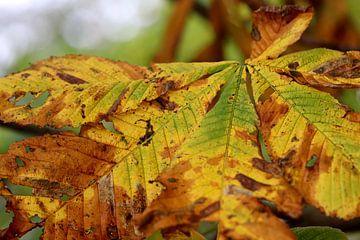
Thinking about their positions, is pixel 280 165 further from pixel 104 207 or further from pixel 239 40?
pixel 239 40

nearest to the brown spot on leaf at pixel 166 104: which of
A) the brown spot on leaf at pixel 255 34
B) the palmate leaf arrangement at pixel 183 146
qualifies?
the palmate leaf arrangement at pixel 183 146

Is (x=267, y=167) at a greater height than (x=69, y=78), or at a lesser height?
lesser

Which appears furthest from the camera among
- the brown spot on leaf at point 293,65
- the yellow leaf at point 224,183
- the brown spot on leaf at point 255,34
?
the brown spot on leaf at point 255,34

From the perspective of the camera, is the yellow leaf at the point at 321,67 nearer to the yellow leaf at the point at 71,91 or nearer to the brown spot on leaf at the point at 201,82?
the brown spot on leaf at the point at 201,82

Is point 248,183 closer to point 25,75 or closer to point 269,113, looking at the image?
point 269,113

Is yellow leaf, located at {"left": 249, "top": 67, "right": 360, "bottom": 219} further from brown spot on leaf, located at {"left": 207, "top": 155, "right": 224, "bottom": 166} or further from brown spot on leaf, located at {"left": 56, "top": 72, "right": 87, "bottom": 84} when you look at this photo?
brown spot on leaf, located at {"left": 56, "top": 72, "right": 87, "bottom": 84}

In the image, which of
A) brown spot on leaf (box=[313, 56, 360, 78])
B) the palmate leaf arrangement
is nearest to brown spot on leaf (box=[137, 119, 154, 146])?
the palmate leaf arrangement

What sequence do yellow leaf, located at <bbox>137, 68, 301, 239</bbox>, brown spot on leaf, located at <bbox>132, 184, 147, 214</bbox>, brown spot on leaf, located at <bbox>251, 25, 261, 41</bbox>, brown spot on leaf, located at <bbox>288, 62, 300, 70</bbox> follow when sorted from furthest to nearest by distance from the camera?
1. brown spot on leaf, located at <bbox>251, 25, 261, 41</bbox>
2. brown spot on leaf, located at <bbox>288, 62, 300, 70</bbox>
3. brown spot on leaf, located at <bbox>132, 184, 147, 214</bbox>
4. yellow leaf, located at <bbox>137, 68, 301, 239</bbox>

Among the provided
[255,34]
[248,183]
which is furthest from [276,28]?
[248,183]
